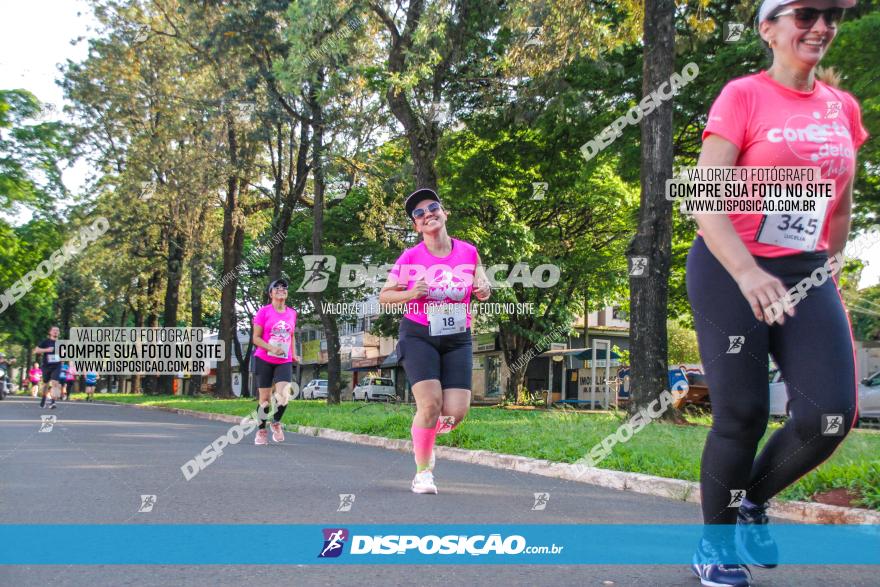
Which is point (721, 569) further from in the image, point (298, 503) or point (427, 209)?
point (427, 209)

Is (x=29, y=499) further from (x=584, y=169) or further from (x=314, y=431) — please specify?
(x=584, y=169)

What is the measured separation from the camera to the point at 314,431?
47.1 ft

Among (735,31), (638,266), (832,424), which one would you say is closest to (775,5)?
(832,424)

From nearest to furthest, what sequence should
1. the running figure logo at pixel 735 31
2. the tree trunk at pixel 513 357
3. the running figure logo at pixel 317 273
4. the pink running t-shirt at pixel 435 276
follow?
1. the pink running t-shirt at pixel 435 276
2. the running figure logo at pixel 735 31
3. the running figure logo at pixel 317 273
4. the tree trunk at pixel 513 357

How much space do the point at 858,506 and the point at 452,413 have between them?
2.67m

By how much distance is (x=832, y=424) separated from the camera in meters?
2.84

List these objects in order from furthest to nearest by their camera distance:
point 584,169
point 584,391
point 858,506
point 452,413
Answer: point 584,391 < point 584,169 < point 452,413 < point 858,506

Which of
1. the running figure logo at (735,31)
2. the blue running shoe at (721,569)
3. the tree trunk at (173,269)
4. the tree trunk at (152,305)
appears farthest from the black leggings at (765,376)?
the tree trunk at (152,305)

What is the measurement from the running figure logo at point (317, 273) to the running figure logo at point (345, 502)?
20832 millimetres

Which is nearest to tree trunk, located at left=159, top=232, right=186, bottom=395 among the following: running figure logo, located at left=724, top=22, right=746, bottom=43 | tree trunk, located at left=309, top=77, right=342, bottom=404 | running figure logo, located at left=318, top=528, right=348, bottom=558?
tree trunk, located at left=309, top=77, right=342, bottom=404

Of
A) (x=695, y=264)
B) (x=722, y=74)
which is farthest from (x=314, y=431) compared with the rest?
(x=695, y=264)

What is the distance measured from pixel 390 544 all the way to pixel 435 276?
2320 mm

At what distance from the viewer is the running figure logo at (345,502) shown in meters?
5.15

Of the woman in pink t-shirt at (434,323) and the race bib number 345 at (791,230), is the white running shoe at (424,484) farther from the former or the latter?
the race bib number 345 at (791,230)
